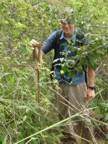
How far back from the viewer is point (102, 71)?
5.63 m

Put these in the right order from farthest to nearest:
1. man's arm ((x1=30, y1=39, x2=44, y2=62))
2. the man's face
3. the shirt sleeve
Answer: the shirt sleeve
the man's face
man's arm ((x1=30, y1=39, x2=44, y2=62))

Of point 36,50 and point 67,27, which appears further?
point 67,27

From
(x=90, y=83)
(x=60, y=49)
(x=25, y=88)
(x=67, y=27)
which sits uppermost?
(x=67, y=27)

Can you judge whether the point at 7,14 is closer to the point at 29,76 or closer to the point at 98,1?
the point at 29,76

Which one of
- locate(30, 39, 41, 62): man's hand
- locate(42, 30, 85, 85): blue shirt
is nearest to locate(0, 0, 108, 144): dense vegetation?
locate(30, 39, 41, 62): man's hand

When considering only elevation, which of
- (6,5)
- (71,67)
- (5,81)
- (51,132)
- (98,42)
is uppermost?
(6,5)

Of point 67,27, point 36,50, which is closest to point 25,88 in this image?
point 36,50

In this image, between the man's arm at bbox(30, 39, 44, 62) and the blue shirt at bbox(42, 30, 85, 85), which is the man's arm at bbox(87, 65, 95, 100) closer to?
the blue shirt at bbox(42, 30, 85, 85)

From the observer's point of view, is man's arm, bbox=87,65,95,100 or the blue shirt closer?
the blue shirt

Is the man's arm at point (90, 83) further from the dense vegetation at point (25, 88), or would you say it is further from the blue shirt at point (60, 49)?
the dense vegetation at point (25, 88)

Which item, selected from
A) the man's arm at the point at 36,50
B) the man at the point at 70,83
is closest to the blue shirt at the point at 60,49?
the man at the point at 70,83

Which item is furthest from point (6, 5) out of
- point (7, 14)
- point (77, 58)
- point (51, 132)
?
point (77, 58)

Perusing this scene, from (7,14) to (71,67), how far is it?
203 centimetres

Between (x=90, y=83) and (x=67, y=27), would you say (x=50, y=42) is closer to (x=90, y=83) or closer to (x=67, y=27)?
(x=67, y=27)
